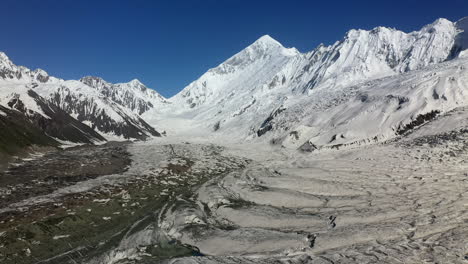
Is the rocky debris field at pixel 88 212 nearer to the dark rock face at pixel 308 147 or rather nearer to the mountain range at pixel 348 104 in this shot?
the dark rock face at pixel 308 147

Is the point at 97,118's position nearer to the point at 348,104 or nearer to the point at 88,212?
the point at 348,104

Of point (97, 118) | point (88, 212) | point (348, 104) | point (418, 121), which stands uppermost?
point (97, 118)

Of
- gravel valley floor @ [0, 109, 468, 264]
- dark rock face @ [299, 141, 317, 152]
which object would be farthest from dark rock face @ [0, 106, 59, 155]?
dark rock face @ [299, 141, 317, 152]

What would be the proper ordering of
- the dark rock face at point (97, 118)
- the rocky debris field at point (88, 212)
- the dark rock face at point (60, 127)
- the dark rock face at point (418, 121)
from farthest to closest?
the dark rock face at point (97, 118), the dark rock face at point (60, 127), the dark rock face at point (418, 121), the rocky debris field at point (88, 212)

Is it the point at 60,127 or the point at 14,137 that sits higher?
the point at 60,127

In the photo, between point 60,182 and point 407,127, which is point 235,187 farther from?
point 407,127

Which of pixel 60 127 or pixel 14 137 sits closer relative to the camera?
pixel 14 137

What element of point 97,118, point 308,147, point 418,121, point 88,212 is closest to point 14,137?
point 88,212

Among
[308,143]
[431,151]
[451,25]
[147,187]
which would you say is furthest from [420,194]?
[451,25]

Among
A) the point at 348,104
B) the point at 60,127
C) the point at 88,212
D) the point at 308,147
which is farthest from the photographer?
the point at 60,127

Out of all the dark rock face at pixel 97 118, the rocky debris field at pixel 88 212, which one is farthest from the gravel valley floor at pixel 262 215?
the dark rock face at pixel 97 118

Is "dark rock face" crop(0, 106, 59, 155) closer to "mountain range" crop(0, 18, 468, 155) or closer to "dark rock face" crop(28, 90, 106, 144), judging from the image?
"mountain range" crop(0, 18, 468, 155)

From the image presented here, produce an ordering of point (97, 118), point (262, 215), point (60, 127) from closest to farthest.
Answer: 1. point (262, 215)
2. point (60, 127)
3. point (97, 118)
